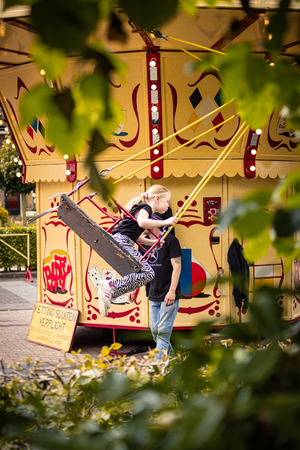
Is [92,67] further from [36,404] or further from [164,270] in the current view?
[164,270]

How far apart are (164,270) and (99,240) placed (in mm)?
1051

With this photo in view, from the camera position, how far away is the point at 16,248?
17.1m

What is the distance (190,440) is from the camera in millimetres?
649

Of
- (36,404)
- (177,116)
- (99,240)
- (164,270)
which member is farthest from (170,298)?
(36,404)

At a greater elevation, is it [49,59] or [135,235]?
[49,59]

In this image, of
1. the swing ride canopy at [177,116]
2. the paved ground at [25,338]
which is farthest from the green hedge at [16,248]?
the swing ride canopy at [177,116]

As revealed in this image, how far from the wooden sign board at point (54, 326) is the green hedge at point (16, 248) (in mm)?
9233

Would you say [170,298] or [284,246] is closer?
[284,246]

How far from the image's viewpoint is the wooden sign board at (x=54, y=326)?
7.26 m

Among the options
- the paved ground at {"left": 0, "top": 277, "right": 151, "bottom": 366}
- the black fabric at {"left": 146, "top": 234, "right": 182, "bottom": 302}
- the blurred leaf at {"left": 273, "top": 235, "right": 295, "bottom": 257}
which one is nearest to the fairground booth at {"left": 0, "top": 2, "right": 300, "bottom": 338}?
the paved ground at {"left": 0, "top": 277, "right": 151, "bottom": 366}

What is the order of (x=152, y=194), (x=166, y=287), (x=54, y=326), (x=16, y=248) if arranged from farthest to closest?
(x=16, y=248) < (x=54, y=326) < (x=166, y=287) < (x=152, y=194)

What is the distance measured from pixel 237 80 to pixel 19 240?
1707cm

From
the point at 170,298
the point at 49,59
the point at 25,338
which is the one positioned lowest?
the point at 25,338

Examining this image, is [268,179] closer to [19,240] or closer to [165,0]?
[165,0]
